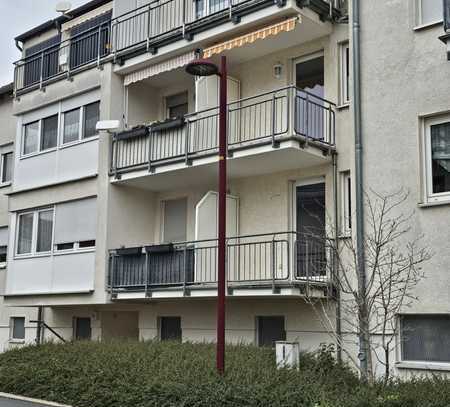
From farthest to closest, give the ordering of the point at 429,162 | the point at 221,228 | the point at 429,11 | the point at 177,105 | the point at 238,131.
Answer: the point at 177,105 < the point at 238,131 < the point at 429,11 < the point at 429,162 < the point at 221,228

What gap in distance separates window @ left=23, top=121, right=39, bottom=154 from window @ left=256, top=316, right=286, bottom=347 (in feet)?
30.1

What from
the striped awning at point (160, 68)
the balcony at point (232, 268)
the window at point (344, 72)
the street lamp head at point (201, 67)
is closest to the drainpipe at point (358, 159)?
the balcony at point (232, 268)

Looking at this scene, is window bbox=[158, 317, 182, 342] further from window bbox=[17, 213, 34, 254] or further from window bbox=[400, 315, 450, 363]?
window bbox=[400, 315, 450, 363]

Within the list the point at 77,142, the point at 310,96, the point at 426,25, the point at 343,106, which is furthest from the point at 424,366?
the point at 77,142

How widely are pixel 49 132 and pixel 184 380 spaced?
37.3ft

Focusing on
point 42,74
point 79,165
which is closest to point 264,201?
point 79,165

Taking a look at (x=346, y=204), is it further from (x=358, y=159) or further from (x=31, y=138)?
(x=31, y=138)

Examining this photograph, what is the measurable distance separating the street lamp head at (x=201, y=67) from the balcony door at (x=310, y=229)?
161 inches

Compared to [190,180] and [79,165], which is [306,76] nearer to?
[190,180]

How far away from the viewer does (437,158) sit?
13031 millimetres

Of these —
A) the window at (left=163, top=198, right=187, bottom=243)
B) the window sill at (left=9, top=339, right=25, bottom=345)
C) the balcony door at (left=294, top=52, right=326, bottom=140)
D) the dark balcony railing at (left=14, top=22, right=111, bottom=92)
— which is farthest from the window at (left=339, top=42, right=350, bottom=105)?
the window sill at (left=9, top=339, right=25, bottom=345)

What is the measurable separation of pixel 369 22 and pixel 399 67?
1.25 metres

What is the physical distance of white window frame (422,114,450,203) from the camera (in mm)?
12836

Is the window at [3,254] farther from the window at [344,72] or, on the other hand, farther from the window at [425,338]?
the window at [425,338]
